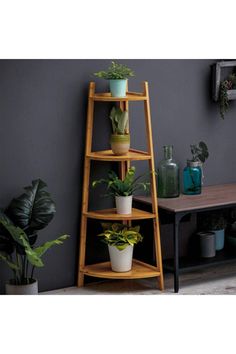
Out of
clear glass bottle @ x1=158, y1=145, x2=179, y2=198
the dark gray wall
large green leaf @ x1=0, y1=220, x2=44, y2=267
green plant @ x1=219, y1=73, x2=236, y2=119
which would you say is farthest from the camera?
green plant @ x1=219, y1=73, x2=236, y2=119

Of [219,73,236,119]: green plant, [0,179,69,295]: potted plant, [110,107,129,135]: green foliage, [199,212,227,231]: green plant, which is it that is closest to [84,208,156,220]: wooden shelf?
[0,179,69,295]: potted plant

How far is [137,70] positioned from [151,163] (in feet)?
2.07

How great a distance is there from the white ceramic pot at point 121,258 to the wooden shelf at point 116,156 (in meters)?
0.51

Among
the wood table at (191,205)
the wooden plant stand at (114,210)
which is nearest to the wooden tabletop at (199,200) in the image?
the wood table at (191,205)

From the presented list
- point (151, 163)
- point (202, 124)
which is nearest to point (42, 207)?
point (151, 163)

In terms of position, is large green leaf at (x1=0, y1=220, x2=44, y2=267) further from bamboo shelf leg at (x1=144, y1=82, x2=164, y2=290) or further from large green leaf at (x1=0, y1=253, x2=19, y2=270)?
bamboo shelf leg at (x1=144, y1=82, x2=164, y2=290)

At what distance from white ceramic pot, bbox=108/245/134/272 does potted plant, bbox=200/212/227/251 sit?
81 centimetres

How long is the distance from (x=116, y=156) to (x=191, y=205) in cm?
54

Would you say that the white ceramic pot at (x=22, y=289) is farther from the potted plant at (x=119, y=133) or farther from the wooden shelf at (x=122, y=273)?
the potted plant at (x=119, y=133)

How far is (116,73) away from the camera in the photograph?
12.0 feet

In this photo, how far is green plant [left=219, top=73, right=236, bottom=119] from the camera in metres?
4.20

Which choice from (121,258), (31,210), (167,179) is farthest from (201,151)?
(31,210)

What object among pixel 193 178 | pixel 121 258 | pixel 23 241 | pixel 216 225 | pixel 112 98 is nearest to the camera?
pixel 23 241

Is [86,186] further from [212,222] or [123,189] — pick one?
[212,222]
